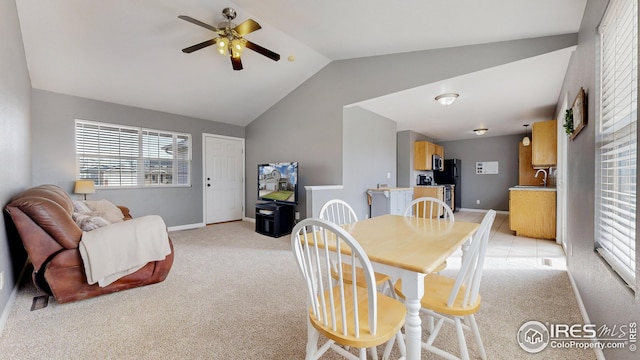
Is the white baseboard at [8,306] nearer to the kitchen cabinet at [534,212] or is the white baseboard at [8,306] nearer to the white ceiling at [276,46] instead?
the white ceiling at [276,46]

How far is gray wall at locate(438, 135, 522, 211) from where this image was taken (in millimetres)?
7055

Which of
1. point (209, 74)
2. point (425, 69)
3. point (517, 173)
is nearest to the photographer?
point (425, 69)

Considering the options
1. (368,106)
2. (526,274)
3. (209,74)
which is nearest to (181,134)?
(209,74)

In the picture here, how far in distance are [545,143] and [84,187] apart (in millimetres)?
7333

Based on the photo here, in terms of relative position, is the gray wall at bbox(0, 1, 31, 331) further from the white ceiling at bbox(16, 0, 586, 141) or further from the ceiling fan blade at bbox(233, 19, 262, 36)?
the ceiling fan blade at bbox(233, 19, 262, 36)

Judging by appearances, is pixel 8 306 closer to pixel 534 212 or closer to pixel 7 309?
pixel 7 309

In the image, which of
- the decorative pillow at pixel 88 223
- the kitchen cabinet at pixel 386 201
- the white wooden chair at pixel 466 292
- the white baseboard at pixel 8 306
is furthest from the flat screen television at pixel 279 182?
the white wooden chair at pixel 466 292

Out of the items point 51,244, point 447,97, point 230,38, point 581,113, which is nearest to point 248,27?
point 230,38

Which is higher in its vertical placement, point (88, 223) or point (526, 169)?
point (526, 169)

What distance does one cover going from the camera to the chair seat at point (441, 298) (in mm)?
1261

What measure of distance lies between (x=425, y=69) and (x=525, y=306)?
9.29 ft

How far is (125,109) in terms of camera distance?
14.8 feet

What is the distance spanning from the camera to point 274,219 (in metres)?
4.46

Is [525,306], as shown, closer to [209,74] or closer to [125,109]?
[209,74]
